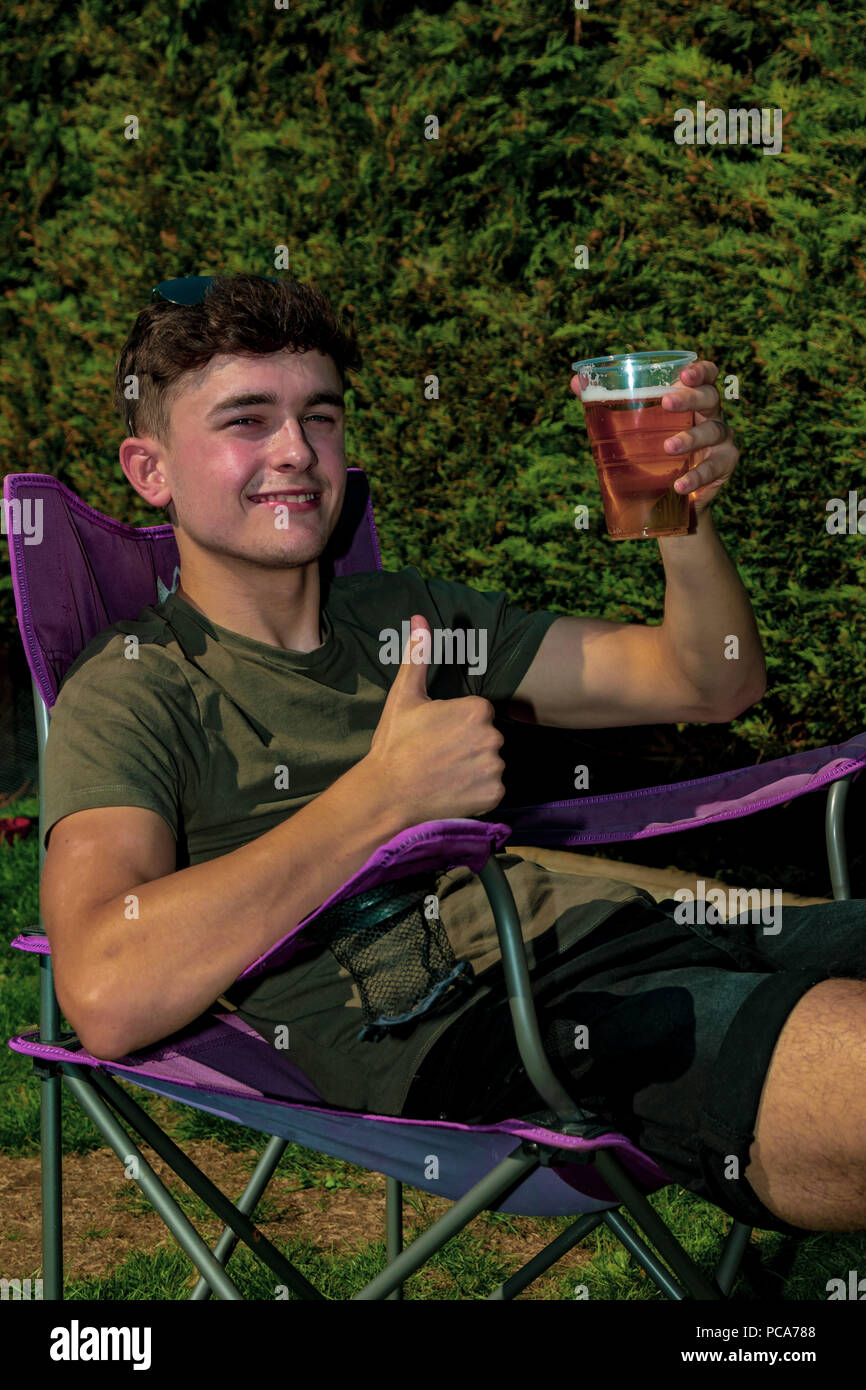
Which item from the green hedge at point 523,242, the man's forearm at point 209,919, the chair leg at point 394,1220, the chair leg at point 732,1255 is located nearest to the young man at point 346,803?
the man's forearm at point 209,919

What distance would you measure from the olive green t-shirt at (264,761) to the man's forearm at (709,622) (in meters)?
0.45

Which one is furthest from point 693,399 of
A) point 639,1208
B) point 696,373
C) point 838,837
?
point 639,1208

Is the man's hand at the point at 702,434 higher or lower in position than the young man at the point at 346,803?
higher

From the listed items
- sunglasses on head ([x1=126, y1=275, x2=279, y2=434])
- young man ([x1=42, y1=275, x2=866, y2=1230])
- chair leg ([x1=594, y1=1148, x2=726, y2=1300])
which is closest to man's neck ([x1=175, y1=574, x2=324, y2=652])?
young man ([x1=42, y1=275, x2=866, y2=1230])

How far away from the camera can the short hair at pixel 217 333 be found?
234 centimetres

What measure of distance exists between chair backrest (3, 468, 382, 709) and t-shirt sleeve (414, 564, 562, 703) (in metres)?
0.25

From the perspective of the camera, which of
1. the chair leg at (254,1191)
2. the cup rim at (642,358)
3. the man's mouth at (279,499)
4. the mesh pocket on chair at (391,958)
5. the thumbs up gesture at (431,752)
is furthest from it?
the chair leg at (254,1191)

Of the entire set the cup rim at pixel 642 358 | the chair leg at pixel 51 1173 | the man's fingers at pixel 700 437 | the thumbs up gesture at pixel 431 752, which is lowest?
the chair leg at pixel 51 1173

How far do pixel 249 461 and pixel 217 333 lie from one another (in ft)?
0.73

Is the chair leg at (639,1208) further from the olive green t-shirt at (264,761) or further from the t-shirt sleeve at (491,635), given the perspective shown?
the t-shirt sleeve at (491,635)

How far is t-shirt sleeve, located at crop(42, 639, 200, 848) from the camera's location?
76.5 inches

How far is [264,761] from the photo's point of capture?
7.20 ft

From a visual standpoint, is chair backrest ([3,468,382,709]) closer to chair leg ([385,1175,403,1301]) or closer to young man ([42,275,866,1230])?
young man ([42,275,866,1230])

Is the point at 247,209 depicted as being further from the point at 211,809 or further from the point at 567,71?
the point at 211,809
